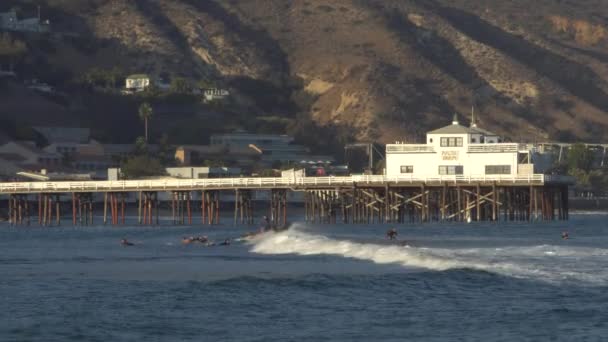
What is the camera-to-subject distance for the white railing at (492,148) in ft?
343

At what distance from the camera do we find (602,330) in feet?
127

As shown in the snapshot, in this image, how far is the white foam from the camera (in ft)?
170

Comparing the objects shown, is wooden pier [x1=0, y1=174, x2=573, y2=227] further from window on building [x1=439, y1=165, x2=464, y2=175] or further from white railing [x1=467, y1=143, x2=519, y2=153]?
white railing [x1=467, y1=143, x2=519, y2=153]

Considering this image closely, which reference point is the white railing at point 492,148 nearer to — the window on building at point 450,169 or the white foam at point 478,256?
the window on building at point 450,169

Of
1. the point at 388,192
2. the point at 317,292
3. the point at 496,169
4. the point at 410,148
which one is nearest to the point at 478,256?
the point at 317,292

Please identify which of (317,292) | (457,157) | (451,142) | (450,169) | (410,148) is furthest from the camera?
(410,148)

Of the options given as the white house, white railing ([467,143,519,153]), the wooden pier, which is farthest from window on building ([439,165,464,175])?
white railing ([467,143,519,153])

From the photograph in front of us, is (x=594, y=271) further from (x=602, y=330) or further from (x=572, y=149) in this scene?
(x=572, y=149)

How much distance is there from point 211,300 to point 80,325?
5.61m

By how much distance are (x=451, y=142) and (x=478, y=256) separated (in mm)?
45985

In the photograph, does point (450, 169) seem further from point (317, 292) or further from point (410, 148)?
point (317, 292)

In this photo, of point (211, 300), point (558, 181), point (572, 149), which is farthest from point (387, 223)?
point (572, 149)

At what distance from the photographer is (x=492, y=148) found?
105 meters

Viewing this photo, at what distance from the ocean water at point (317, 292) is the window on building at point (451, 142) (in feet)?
106
